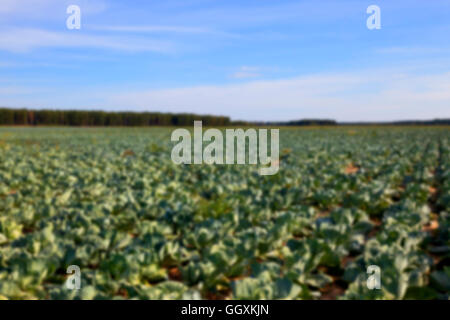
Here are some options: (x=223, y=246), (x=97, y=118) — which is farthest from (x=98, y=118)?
(x=223, y=246)

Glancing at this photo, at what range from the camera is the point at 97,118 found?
8075 centimetres

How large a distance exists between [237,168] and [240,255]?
8.39 m

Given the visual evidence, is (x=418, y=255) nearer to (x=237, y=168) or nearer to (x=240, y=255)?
(x=240, y=255)

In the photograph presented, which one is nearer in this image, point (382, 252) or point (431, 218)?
point (382, 252)

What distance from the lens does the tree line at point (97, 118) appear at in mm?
75250

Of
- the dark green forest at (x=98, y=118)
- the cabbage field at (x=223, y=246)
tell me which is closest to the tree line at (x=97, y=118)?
the dark green forest at (x=98, y=118)

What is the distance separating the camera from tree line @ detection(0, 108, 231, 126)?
75250 mm

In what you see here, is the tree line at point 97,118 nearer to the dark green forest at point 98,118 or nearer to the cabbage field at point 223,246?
the dark green forest at point 98,118

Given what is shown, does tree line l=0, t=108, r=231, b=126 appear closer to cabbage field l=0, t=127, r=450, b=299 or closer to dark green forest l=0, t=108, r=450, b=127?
dark green forest l=0, t=108, r=450, b=127

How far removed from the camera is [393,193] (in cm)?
897

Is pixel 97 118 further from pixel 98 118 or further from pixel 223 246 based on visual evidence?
pixel 223 246

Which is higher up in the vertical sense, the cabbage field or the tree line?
the tree line

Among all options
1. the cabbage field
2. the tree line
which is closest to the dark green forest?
the tree line

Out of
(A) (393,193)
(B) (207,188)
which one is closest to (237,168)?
(B) (207,188)
